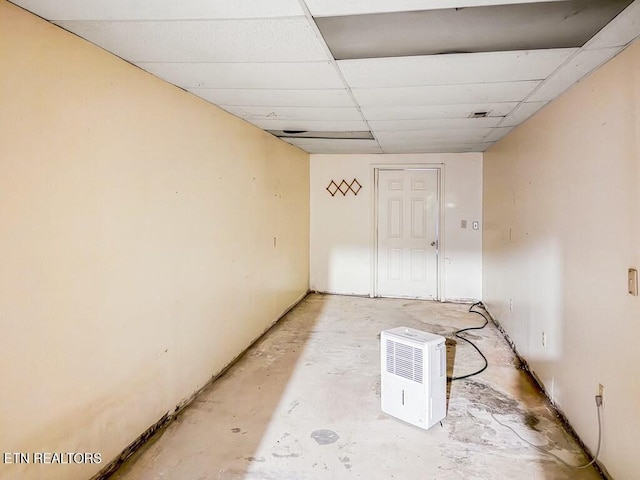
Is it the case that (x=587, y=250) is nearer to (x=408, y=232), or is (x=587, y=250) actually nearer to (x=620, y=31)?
(x=620, y=31)

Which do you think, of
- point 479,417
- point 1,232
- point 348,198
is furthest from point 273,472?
point 348,198

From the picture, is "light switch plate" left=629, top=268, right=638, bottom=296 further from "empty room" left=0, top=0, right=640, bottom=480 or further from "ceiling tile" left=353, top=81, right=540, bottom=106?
"ceiling tile" left=353, top=81, right=540, bottom=106

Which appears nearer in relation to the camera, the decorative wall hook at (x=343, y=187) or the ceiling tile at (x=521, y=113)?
the ceiling tile at (x=521, y=113)

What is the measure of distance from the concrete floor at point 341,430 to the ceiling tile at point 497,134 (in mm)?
2125

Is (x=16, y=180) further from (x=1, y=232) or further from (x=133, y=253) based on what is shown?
(x=133, y=253)

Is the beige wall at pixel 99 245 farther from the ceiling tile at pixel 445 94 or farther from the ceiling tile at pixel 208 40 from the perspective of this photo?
the ceiling tile at pixel 445 94

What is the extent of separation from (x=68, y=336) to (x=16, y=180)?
701mm

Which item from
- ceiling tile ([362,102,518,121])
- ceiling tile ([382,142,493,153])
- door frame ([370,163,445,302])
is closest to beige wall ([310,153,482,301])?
door frame ([370,163,445,302])

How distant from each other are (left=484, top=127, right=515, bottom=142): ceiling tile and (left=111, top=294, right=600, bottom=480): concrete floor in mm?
2125

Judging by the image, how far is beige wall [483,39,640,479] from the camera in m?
1.74

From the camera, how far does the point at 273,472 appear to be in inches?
79.0

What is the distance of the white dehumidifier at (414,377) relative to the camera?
231cm

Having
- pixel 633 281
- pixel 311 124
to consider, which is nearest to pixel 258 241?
pixel 311 124

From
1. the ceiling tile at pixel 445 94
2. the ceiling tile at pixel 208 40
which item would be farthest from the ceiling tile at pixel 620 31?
the ceiling tile at pixel 208 40
